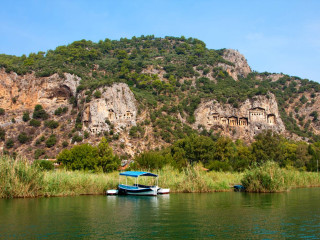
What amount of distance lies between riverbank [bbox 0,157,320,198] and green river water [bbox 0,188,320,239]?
2.81 m

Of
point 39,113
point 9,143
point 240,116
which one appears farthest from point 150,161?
point 240,116

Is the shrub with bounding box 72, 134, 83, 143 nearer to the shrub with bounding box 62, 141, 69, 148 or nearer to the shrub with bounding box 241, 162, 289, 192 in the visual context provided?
the shrub with bounding box 62, 141, 69, 148

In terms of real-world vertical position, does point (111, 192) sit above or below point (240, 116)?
below

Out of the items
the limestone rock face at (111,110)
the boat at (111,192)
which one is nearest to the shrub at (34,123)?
the limestone rock face at (111,110)

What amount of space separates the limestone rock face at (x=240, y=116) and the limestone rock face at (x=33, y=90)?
3177 cm

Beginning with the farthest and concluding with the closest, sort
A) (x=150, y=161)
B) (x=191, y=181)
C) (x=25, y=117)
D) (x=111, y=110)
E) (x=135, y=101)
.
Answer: (x=135, y=101), (x=111, y=110), (x=25, y=117), (x=150, y=161), (x=191, y=181)

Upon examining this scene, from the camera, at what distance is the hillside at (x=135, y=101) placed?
66438mm

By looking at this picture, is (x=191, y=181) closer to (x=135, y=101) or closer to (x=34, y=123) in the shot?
(x=34, y=123)

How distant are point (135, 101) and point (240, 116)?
2629cm

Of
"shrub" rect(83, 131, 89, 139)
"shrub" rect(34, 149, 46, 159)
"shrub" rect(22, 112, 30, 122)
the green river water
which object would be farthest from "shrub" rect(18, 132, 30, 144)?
the green river water

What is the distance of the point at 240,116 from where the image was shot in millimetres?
81750

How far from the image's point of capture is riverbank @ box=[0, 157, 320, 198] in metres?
24.2

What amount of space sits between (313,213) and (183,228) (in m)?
8.35

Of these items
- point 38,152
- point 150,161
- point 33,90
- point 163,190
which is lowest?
point 163,190
